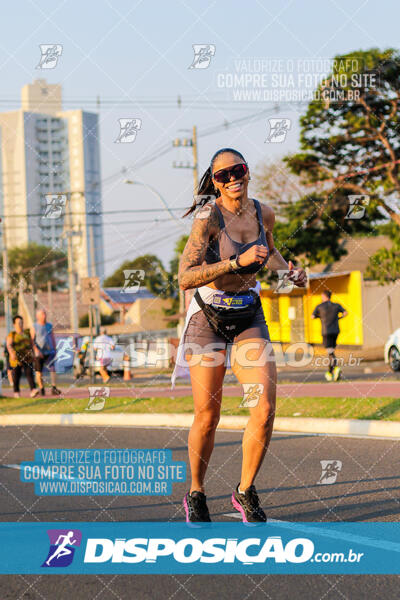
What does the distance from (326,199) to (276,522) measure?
862 inches

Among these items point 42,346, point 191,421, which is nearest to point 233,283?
point 191,421

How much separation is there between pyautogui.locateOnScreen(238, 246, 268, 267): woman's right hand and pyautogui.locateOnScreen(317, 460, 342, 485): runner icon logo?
2361 millimetres

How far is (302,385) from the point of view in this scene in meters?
15.0

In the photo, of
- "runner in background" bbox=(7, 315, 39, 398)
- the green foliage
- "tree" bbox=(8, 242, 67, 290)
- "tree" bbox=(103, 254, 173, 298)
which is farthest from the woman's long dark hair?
"tree" bbox=(8, 242, 67, 290)

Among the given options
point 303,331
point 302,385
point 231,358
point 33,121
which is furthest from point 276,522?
point 33,121

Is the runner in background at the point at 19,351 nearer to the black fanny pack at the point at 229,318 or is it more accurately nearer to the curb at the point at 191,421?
the curb at the point at 191,421

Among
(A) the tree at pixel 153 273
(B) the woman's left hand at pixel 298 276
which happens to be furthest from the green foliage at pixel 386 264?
(A) the tree at pixel 153 273

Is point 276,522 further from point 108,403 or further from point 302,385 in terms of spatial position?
point 302,385

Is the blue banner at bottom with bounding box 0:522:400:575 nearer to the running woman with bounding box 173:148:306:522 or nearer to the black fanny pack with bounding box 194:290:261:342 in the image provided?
the running woman with bounding box 173:148:306:522

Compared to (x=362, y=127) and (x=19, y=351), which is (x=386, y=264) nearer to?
(x=362, y=127)

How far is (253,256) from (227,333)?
0.63 m

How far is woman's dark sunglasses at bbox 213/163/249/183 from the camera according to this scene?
4.86 meters

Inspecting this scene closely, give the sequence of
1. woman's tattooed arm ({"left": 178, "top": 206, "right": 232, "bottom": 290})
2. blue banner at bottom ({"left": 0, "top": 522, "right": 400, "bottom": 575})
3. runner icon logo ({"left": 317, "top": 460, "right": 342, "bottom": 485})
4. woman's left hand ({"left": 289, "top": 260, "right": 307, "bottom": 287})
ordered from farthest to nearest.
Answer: runner icon logo ({"left": 317, "top": 460, "right": 342, "bottom": 485}) → woman's left hand ({"left": 289, "top": 260, "right": 307, "bottom": 287}) → woman's tattooed arm ({"left": 178, "top": 206, "right": 232, "bottom": 290}) → blue banner at bottom ({"left": 0, "top": 522, "right": 400, "bottom": 575})

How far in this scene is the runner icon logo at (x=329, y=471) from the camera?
631 centimetres
